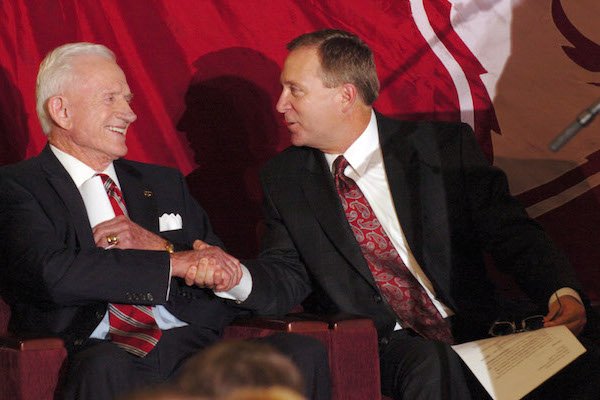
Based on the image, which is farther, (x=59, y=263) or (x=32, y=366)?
(x=59, y=263)

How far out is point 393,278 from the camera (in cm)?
302

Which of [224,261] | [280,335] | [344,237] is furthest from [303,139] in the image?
[280,335]

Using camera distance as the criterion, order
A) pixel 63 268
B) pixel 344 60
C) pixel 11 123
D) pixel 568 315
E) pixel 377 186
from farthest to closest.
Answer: pixel 11 123 → pixel 344 60 → pixel 377 186 → pixel 568 315 → pixel 63 268

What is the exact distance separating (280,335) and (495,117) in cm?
158

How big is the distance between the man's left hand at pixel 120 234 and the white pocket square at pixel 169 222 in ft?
0.60

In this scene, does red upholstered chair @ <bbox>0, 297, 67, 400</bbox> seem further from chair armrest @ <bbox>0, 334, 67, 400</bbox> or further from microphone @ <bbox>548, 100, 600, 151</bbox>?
microphone @ <bbox>548, 100, 600, 151</bbox>

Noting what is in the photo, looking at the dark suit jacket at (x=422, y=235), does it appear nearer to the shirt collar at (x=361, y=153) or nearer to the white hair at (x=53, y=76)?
the shirt collar at (x=361, y=153)

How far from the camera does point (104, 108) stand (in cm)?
297

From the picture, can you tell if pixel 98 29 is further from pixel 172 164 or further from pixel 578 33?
pixel 578 33

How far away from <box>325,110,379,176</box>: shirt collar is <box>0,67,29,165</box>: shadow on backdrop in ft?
3.77

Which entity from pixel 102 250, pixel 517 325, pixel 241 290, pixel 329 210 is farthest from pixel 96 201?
pixel 517 325

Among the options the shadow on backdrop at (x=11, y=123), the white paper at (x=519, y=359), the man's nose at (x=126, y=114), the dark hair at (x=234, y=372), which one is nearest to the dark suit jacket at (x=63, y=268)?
the man's nose at (x=126, y=114)

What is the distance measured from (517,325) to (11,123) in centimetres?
191

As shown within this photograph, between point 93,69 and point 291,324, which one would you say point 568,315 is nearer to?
point 291,324
